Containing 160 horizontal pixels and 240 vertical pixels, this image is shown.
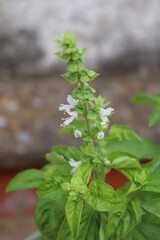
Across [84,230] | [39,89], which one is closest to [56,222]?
[84,230]

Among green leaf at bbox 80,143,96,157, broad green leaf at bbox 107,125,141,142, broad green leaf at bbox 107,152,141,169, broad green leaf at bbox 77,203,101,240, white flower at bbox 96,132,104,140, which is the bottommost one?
broad green leaf at bbox 77,203,101,240

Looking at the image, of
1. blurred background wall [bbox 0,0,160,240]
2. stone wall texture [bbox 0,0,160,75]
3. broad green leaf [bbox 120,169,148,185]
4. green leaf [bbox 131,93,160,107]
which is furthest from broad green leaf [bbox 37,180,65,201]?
stone wall texture [bbox 0,0,160,75]

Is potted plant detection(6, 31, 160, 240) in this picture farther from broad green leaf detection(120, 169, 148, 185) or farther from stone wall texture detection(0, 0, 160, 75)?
stone wall texture detection(0, 0, 160, 75)

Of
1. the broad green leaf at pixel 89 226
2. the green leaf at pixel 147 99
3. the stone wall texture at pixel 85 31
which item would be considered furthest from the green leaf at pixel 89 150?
the stone wall texture at pixel 85 31

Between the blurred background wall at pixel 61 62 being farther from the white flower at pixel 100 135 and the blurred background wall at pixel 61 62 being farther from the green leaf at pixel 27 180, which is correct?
the white flower at pixel 100 135

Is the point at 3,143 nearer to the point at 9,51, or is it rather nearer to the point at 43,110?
the point at 43,110

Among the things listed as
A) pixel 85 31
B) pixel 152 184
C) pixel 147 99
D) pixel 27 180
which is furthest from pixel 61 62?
pixel 152 184

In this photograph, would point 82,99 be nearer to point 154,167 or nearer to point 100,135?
point 100,135
